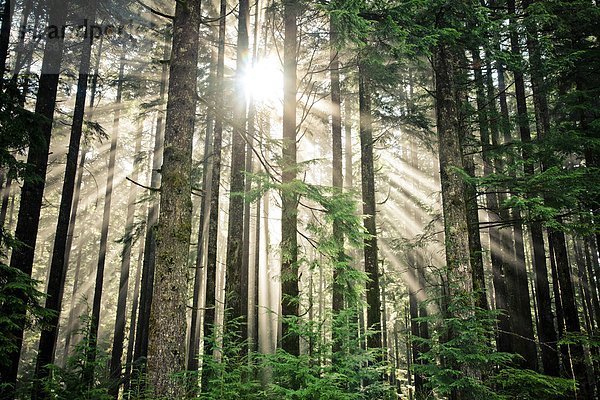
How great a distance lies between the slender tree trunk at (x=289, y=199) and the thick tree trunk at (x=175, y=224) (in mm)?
2021

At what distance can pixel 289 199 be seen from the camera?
8.05 meters

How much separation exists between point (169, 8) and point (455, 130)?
59.6 feet

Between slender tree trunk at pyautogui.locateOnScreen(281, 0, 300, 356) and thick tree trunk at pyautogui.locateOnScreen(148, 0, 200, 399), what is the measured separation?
202 centimetres

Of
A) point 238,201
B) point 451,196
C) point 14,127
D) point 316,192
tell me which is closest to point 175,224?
point 316,192

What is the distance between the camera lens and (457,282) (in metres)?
8.66

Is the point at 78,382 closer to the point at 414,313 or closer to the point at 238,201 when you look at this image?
the point at 238,201

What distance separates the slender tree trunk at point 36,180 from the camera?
9.86 meters

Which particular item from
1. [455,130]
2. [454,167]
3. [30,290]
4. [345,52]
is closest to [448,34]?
[455,130]

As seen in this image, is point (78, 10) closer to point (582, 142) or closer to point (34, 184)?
point (34, 184)

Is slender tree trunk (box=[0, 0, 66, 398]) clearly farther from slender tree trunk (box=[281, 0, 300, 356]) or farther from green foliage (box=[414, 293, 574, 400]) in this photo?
green foliage (box=[414, 293, 574, 400])

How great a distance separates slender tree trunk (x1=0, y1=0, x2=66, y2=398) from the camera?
9862 mm

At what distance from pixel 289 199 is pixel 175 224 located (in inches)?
99.9

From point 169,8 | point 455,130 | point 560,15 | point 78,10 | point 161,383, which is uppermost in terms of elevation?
point 169,8

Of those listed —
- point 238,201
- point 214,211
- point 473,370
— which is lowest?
point 473,370
